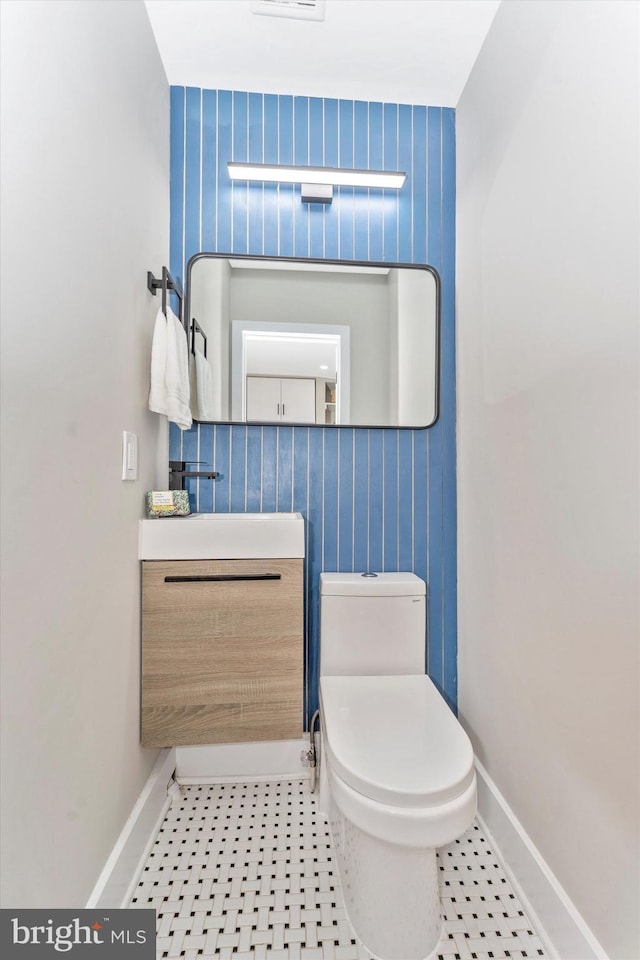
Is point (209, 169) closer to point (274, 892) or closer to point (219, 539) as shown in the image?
point (219, 539)

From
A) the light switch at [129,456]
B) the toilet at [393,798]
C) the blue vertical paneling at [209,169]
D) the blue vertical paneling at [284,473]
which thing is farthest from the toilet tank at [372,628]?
the blue vertical paneling at [209,169]

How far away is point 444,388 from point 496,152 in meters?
0.77

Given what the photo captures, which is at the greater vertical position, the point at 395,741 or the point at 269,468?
the point at 269,468

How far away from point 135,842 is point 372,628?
888mm

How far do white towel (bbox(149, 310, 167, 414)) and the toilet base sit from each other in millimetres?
1237

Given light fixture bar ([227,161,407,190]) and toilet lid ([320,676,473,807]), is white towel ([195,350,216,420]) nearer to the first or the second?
light fixture bar ([227,161,407,190])

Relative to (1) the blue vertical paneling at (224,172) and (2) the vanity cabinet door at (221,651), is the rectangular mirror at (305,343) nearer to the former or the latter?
(1) the blue vertical paneling at (224,172)

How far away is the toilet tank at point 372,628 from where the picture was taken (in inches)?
62.6

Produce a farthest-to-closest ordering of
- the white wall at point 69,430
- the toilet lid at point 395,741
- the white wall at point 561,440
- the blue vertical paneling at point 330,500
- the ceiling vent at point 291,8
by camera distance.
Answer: the blue vertical paneling at point 330,500, the ceiling vent at point 291,8, the toilet lid at point 395,741, the white wall at point 561,440, the white wall at point 69,430

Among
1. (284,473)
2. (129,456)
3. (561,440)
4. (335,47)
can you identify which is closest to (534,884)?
(561,440)

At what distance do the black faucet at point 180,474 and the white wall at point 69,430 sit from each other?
0.23 m

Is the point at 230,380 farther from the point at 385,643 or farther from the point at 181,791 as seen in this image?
the point at 181,791

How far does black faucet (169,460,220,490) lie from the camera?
5.54 feet

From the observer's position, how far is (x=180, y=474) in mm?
1687
